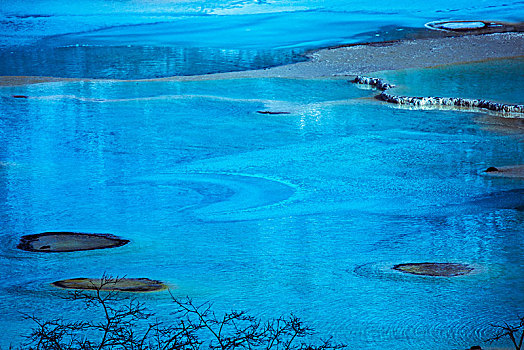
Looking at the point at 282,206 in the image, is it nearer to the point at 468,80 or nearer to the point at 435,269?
the point at 435,269

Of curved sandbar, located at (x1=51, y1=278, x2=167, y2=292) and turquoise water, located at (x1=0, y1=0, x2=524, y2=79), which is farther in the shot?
turquoise water, located at (x1=0, y1=0, x2=524, y2=79)

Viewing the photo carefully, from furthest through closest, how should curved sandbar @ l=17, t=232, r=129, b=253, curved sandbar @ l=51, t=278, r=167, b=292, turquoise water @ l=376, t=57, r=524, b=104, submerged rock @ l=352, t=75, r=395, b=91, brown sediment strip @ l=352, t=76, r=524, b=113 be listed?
submerged rock @ l=352, t=75, r=395, b=91
turquoise water @ l=376, t=57, r=524, b=104
brown sediment strip @ l=352, t=76, r=524, b=113
curved sandbar @ l=17, t=232, r=129, b=253
curved sandbar @ l=51, t=278, r=167, b=292

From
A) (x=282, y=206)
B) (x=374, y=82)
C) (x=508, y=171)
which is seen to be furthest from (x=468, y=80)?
(x=282, y=206)

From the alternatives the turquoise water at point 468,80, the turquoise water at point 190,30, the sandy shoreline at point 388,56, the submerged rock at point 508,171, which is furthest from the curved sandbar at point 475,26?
the submerged rock at point 508,171

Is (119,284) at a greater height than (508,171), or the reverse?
(508,171)

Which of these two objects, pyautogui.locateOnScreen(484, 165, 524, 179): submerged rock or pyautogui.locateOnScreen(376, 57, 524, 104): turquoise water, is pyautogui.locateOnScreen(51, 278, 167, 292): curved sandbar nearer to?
pyautogui.locateOnScreen(484, 165, 524, 179): submerged rock

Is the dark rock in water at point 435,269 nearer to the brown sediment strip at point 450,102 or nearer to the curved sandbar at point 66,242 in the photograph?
the curved sandbar at point 66,242

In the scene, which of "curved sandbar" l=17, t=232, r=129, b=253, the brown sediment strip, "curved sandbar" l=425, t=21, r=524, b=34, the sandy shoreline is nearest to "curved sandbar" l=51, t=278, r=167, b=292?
"curved sandbar" l=17, t=232, r=129, b=253
